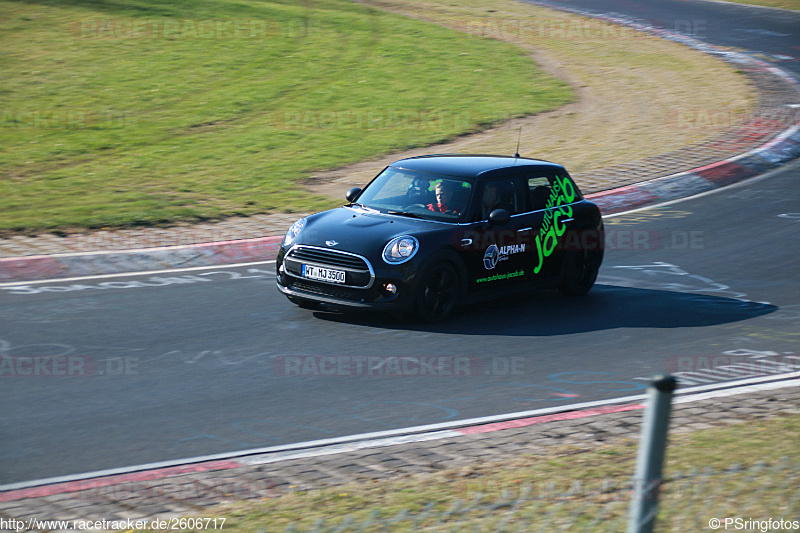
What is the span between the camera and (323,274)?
1023 cm

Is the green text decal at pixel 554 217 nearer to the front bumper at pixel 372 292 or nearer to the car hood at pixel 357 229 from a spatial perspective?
the car hood at pixel 357 229

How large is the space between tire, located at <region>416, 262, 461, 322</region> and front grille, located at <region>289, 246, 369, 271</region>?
2.16 ft

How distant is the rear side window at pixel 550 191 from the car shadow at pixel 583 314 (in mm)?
1165

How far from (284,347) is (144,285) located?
9.78 feet

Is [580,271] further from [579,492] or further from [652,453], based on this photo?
[652,453]

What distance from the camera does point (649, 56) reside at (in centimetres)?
2981

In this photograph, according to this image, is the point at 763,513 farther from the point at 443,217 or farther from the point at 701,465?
the point at 443,217

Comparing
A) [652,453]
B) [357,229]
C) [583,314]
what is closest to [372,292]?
[357,229]

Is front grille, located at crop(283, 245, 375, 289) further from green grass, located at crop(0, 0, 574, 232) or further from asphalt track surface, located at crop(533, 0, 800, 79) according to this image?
asphalt track surface, located at crop(533, 0, 800, 79)

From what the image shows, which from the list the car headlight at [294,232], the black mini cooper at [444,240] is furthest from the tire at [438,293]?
the car headlight at [294,232]

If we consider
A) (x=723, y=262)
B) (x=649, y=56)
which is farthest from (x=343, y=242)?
(x=649, y=56)

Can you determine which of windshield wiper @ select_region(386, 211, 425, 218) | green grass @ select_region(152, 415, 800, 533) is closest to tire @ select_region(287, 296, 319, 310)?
windshield wiper @ select_region(386, 211, 425, 218)

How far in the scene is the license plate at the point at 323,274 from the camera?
10156mm

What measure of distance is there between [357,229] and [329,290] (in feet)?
2.31
